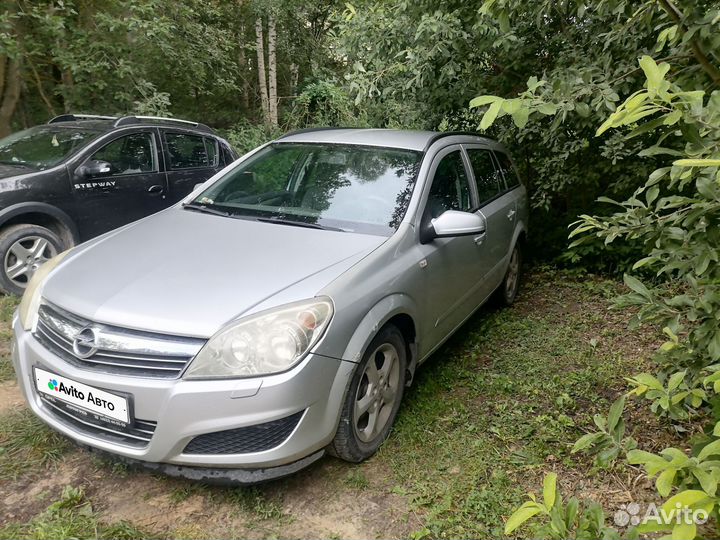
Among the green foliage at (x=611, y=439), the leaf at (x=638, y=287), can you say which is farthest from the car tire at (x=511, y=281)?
the green foliage at (x=611, y=439)

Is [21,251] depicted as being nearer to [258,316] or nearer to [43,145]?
[43,145]

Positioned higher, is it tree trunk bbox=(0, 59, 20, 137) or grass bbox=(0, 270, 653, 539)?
tree trunk bbox=(0, 59, 20, 137)

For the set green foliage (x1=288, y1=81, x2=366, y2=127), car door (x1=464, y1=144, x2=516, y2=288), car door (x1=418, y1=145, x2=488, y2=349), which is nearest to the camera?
car door (x1=418, y1=145, x2=488, y2=349)

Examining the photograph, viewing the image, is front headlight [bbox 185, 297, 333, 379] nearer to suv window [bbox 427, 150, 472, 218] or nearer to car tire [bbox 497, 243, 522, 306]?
suv window [bbox 427, 150, 472, 218]

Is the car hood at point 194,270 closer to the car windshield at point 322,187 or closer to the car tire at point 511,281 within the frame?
the car windshield at point 322,187

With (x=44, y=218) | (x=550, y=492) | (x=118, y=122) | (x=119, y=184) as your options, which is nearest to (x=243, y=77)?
(x=118, y=122)

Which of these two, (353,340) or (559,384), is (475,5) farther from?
(353,340)

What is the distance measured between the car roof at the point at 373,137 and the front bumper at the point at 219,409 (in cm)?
177

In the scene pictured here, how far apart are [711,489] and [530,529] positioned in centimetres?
129

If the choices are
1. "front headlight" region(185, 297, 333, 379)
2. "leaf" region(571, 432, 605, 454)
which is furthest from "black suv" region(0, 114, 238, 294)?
"leaf" region(571, 432, 605, 454)

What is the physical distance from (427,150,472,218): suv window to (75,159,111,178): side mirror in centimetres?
322

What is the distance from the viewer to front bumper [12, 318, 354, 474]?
A: 2096 mm

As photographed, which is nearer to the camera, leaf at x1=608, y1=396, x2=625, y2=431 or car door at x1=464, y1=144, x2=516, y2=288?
leaf at x1=608, y1=396, x2=625, y2=431

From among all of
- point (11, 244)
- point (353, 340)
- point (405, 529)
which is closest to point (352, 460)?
point (405, 529)
